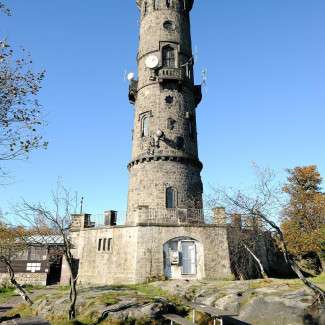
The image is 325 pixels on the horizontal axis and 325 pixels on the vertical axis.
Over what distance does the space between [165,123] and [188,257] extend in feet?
37.3

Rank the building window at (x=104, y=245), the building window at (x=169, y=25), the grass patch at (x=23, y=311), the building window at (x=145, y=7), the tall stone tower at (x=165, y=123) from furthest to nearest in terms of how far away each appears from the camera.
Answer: the building window at (x=145, y=7)
the building window at (x=169, y=25)
the tall stone tower at (x=165, y=123)
the building window at (x=104, y=245)
the grass patch at (x=23, y=311)

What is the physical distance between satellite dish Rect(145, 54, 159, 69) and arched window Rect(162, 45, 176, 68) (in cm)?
98

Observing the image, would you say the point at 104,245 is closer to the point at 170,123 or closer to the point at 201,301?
the point at 201,301

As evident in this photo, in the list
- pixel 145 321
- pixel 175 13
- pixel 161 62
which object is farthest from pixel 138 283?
pixel 175 13

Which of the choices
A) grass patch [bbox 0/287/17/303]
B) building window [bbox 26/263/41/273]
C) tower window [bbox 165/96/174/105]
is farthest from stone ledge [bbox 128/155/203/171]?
grass patch [bbox 0/287/17/303]

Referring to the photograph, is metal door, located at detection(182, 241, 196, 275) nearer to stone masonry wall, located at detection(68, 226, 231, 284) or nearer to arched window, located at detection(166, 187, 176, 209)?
stone masonry wall, located at detection(68, 226, 231, 284)

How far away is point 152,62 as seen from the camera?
29531 millimetres

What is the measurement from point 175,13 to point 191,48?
3663 mm

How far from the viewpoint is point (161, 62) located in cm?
2997

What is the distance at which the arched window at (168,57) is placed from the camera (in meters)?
30.3

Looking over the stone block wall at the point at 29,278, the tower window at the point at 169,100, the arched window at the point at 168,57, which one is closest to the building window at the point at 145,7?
the arched window at the point at 168,57

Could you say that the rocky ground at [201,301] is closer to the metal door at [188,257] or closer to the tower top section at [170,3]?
the metal door at [188,257]

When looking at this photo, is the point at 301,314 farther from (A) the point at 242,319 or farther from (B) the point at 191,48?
(B) the point at 191,48

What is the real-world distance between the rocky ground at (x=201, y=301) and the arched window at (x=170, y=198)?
27.3 feet
